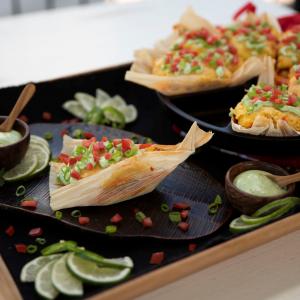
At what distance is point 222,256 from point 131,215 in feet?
1.38

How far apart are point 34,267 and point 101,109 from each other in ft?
4.06

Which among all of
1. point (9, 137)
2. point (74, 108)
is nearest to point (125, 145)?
point (9, 137)

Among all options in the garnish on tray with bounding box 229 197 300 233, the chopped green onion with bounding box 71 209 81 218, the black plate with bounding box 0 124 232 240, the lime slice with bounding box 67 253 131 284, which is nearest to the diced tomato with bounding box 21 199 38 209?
the black plate with bounding box 0 124 232 240

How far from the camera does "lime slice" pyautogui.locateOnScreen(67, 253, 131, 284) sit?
5.43 ft

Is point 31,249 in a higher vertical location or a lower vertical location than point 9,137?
lower

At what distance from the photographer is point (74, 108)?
2.91 metres

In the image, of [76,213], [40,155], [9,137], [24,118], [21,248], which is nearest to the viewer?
[21,248]

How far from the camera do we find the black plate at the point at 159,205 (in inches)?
76.9

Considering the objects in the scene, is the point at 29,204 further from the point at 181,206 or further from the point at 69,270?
the point at 181,206

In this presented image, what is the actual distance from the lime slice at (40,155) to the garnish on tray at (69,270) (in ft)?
1.74

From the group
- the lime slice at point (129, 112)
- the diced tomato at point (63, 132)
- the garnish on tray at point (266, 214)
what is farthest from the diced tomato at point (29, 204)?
the lime slice at point (129, 112)

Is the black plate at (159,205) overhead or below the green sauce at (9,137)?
below

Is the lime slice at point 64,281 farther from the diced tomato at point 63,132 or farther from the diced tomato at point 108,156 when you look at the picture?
the diced tomato at point 63,132

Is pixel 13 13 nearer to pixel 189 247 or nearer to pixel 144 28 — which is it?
pixel 144 28
